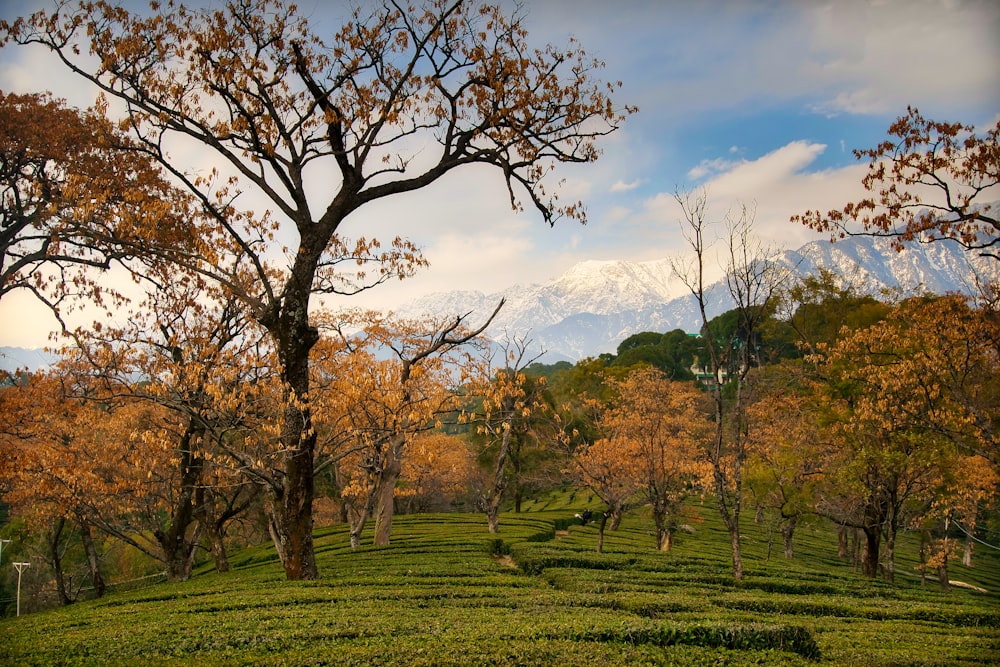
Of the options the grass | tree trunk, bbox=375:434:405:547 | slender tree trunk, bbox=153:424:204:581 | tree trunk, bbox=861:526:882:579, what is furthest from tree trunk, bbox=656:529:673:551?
slender tree trunk, bbox=153:424:204:581

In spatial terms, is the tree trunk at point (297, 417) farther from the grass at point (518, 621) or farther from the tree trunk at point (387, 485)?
the tree trunk at point (387, 485)

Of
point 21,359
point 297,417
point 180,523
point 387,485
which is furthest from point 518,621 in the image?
point 180,523

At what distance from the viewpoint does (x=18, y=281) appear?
498 inches

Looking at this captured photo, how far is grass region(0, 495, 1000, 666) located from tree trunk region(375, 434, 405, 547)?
2.93m

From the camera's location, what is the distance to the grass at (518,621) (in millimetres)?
6656

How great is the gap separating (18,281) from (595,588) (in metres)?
14.7

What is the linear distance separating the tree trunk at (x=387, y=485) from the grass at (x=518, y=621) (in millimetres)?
2926

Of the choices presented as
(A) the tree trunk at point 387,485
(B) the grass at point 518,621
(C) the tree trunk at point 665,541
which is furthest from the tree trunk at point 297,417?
(C) the tree trunk at point 665,541

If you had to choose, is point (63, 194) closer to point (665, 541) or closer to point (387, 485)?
point (387, 485)

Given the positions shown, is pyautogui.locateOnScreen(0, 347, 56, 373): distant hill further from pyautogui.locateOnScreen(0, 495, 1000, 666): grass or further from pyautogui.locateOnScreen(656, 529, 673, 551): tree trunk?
pyautogui.locateOnScreen(656, 529, 673, 551): tree trunk

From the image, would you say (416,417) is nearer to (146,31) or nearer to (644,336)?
(146,31)

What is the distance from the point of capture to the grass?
21.8ft

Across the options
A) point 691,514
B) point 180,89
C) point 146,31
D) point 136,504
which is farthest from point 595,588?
point 691,514

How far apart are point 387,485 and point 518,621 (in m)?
14.1
